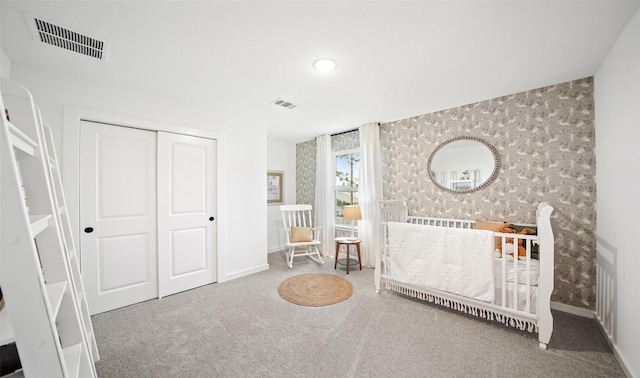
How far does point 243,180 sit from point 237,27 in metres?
2.17

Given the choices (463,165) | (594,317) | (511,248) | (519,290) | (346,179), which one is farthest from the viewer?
(346,179)

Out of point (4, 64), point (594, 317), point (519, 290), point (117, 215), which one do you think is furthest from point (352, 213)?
point (4, 64)

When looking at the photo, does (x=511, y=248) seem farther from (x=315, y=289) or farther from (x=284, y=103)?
(x=284, y=103)

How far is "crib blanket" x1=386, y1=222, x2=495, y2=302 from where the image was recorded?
2115mm

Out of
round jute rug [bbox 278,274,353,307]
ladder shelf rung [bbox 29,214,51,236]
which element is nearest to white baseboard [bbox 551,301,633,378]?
round jute rug [bbox 278,274,353,307]

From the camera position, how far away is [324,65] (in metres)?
2.10

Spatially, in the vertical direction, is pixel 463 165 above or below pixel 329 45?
below

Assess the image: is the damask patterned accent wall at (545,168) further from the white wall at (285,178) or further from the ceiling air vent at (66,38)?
the ceiling air vent at (66,38)

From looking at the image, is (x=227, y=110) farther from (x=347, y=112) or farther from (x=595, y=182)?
(x=595, y=182)

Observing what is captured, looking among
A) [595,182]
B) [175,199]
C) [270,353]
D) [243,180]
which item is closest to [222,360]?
[270,353]

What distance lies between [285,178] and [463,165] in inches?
131

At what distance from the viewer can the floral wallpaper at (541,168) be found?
237 centimetres

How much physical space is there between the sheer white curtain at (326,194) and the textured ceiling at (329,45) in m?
1.74

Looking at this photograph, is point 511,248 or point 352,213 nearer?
point 511,248
